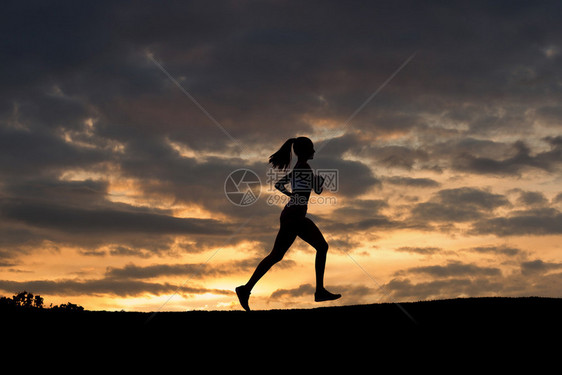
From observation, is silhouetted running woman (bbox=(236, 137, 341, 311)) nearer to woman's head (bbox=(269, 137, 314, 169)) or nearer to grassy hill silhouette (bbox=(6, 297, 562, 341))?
woman's head (bbox=(269, 137, 314, 169))

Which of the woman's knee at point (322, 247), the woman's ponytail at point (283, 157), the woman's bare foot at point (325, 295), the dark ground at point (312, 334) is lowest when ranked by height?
the dark ground at point (312, 334)

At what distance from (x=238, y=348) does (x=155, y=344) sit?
1.29 m

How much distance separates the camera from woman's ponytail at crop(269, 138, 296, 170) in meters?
10.9

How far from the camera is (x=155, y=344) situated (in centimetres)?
853

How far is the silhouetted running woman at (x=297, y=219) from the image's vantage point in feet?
34.2

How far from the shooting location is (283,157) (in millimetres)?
10875

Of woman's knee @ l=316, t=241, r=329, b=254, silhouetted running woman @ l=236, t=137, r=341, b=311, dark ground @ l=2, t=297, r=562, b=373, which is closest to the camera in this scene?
dark ground @ l=2, t=297, r=562, b=373

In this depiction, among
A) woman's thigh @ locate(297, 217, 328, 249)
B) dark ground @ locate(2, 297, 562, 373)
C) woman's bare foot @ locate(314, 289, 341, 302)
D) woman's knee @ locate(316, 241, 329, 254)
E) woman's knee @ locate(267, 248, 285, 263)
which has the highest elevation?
woman's thigh @ locate(297, 217, 328, 249)

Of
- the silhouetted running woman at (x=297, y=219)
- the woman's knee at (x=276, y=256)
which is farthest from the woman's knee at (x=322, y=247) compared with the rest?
the woman's knee at (x=276, y=256)

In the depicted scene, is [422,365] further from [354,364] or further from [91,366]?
[91,366]

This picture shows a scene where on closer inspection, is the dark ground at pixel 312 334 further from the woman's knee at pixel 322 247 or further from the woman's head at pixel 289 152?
the woman's head at pixel 289 152

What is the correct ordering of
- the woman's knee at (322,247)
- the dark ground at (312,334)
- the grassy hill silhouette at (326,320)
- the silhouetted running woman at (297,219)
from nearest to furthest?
1. the dark ground at (312,334)
2. the grassy hill silhouette at (326,320)
3. the silhouetted running woman at (297,219)
4. the woman's knee at (322,247)

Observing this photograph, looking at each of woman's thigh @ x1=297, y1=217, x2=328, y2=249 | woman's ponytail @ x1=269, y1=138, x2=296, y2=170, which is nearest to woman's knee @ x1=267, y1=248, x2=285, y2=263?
woman's thigh @ x1=297, y1=217, x2=328, y2=249

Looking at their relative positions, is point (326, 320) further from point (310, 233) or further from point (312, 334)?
point (310, 233)
